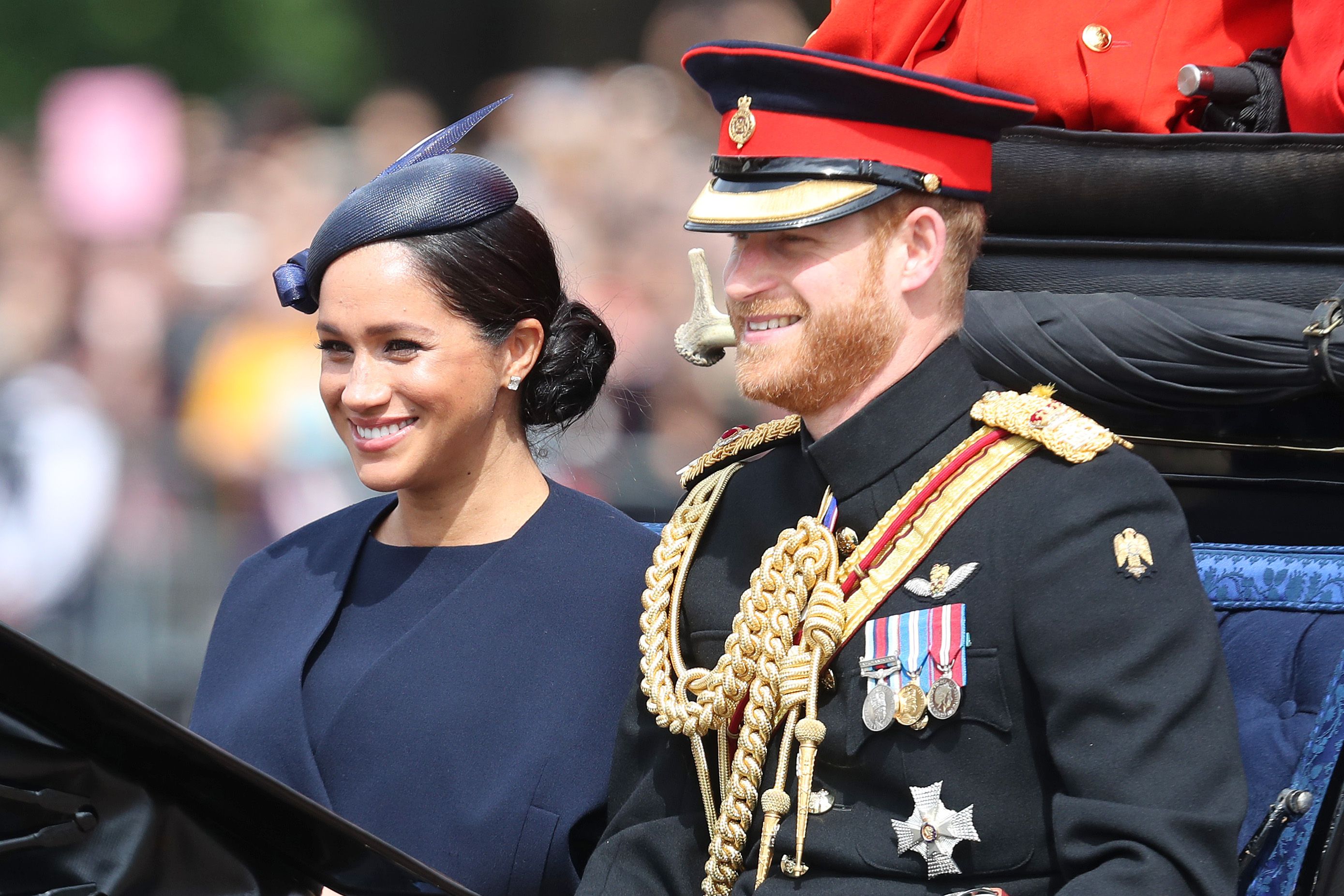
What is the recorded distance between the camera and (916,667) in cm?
196

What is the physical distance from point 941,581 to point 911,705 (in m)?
0.16

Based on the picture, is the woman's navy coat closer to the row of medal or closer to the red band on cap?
the row of medal

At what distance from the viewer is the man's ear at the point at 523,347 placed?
268 centimetres

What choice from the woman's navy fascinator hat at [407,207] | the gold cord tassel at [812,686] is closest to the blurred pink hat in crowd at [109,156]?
the woman's navy fascinator hat at [407,207]

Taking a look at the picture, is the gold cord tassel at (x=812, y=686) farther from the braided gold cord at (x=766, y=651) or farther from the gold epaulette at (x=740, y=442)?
the gold epaulette at (x=740, y=442)

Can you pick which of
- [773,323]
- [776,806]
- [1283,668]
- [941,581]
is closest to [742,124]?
[773,323]

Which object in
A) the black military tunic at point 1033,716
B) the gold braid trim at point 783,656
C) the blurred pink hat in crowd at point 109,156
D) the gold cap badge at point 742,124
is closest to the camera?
the black military tunic at point 1033,716

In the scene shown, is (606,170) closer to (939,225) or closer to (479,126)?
(479,126)

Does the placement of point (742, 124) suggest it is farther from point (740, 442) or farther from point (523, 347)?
point (523, 347)

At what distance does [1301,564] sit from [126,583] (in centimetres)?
384

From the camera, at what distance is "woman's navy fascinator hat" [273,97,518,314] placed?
8.41ft

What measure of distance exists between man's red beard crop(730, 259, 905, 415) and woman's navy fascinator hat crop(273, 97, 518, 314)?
0.69m

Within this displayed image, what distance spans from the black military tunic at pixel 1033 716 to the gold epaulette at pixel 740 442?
239 millimetres

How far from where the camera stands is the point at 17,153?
208 inches
